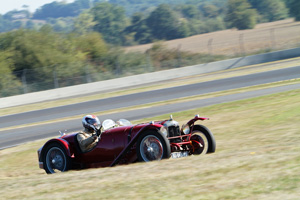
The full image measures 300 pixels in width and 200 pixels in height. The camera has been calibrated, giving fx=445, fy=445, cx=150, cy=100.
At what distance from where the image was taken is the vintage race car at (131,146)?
7719 mm

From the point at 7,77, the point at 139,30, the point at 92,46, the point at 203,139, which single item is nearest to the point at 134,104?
the point at 203,139

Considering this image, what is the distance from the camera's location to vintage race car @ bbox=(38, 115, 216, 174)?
304 inches

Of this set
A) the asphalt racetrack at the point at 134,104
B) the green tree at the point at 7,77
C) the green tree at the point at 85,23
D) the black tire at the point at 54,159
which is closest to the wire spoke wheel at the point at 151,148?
the black tire at the point at 54,159

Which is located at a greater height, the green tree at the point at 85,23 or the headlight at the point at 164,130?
the green tree at the point at 85,23

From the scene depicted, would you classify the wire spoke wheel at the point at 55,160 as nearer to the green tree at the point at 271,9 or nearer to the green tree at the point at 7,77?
the green tree at the point at 7,77

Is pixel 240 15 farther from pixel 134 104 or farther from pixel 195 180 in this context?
pixel 195 180

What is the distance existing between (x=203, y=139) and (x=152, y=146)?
3.78 feet

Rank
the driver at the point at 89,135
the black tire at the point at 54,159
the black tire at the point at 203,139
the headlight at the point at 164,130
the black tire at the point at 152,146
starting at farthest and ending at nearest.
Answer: the black tire at the point at 54,159 → the driver at the point at 89,135 → the black tire at the point at 203,139 → the headlight at the point at 164,130 → the black tire at the point at 152,146

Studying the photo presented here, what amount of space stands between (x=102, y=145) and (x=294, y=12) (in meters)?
59.0

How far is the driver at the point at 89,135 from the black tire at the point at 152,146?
1.22 metres

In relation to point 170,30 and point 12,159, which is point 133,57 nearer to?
point 12,159

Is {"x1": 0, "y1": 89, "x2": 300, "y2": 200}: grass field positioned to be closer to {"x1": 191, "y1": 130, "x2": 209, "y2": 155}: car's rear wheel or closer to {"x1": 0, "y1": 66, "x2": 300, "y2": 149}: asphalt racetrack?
{"x1": 191, "y1": 130, "x2": 209, "y2": 155}: car's rear wheel

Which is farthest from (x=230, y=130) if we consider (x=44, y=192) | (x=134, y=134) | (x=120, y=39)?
(x=120, y=39)

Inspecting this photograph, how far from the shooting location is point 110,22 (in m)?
97.0
